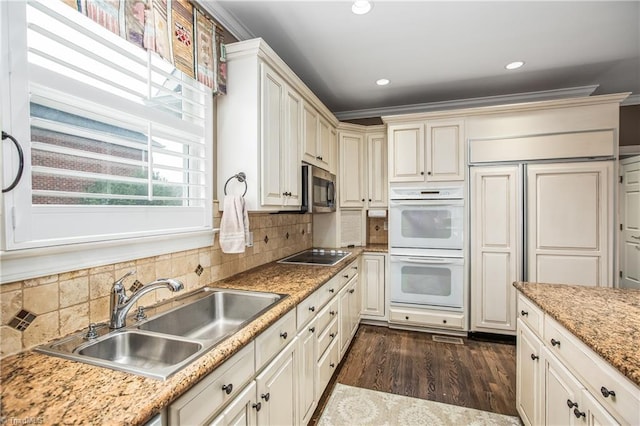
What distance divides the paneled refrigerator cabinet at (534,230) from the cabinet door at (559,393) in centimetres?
169

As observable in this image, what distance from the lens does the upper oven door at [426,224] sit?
3.07m

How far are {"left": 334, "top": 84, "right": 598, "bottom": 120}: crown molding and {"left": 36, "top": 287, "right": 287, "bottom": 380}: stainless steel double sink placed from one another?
305cm

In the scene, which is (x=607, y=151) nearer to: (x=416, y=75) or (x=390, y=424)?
(x=416, y=75)

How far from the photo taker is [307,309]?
172 cm

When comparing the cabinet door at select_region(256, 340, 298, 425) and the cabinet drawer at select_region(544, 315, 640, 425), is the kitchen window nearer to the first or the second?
the cabinet door at select_region(256, 340, 298, 425)

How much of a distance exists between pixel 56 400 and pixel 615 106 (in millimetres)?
4065

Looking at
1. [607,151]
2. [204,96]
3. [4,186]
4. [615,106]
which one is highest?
[615,106]

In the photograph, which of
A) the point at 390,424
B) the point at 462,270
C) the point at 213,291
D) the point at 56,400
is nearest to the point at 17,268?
the point at 56,400

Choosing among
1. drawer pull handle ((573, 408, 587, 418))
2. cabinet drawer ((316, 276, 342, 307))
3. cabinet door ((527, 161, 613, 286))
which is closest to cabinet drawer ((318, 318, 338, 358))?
cabinet drawer ((316, 276, 342, 307))

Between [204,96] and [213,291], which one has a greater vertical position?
[204,96]

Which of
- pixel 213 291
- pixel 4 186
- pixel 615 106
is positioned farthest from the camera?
pixel 615 106

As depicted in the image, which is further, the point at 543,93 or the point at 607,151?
the point at 543,93

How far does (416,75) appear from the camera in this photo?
291 cm

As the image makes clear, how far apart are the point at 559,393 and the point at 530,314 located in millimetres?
420
